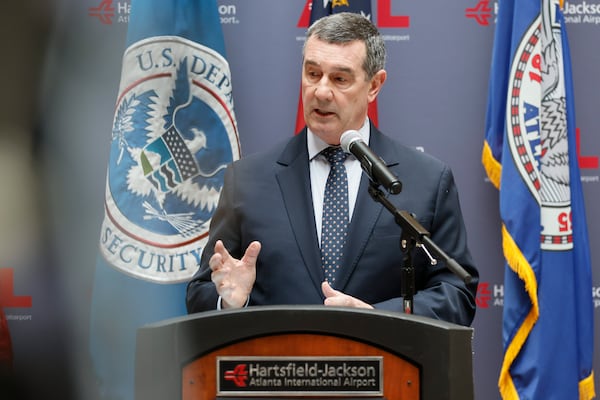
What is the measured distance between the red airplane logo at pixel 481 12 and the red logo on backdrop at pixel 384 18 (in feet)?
0.96

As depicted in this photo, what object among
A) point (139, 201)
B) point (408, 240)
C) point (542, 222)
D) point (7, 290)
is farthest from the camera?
point (542, 222)

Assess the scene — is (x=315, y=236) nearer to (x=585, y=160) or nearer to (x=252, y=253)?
(x=252, y=253)

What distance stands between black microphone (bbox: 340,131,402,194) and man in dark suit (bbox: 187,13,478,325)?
45 centimetres

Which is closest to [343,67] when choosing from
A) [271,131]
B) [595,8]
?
[271,131]

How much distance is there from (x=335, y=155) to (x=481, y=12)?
5.46ft

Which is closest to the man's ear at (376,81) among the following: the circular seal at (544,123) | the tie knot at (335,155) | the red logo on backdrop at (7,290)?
the tie knot at (335,155)

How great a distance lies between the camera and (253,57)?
11.6ft

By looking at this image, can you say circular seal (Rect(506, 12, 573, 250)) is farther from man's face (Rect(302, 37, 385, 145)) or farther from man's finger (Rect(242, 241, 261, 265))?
man's finger (Rect(242, 241, 261, 265))

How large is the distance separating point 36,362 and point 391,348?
0.51 meters

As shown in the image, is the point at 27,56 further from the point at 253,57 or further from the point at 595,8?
the point at 595,8

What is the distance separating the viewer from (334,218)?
2164mm

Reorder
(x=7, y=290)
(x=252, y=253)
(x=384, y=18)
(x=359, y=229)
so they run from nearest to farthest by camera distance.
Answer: (x=7, y=290) → (x=252, y=253) → (x=359, y=229) → (x=384, y=18)

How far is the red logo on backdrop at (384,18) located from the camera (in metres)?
3.53

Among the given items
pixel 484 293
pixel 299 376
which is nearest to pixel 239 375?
pixel 299 376
